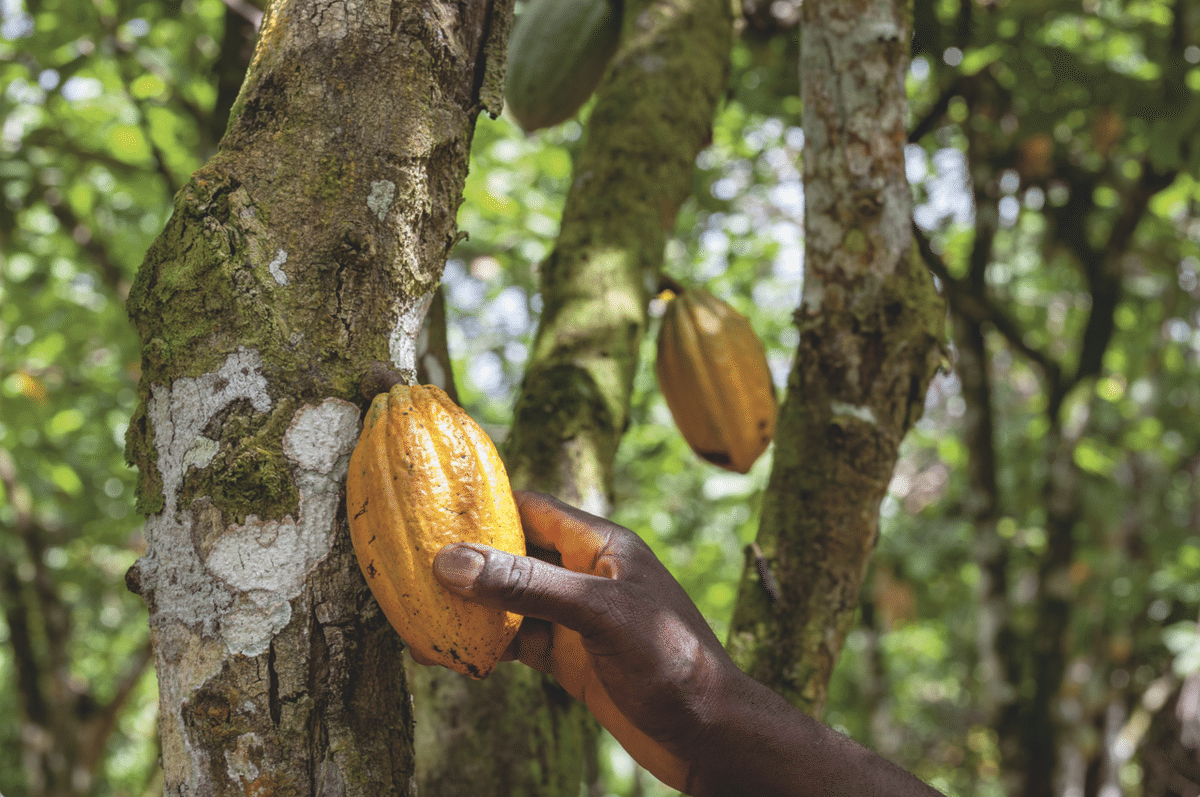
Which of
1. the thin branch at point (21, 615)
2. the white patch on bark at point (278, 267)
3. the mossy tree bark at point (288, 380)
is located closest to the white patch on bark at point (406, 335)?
the mossy tree bark at point (288, 380)

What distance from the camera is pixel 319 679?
820 millimetres

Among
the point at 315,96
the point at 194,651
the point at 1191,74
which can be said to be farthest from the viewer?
the point at 1191,74

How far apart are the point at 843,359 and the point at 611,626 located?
30.9 inches

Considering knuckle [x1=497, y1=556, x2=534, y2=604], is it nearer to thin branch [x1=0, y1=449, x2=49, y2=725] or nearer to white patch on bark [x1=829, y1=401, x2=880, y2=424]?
white patch on bark [x1=829, y1=401, x2=880, y2=424]

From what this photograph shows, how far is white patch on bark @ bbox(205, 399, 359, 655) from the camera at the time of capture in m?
0.81

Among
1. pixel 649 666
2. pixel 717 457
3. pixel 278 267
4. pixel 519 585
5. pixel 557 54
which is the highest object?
pixel 278 267

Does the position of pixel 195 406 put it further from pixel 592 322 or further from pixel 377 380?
pixel 592 322

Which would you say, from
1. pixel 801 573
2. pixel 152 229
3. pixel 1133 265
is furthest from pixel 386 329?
pixel 1133 265

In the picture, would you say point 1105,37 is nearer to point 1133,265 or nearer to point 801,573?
point 1133,265

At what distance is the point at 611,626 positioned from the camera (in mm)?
863

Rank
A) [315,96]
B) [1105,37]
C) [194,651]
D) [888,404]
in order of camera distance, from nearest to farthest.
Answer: [194,651] → [315,96] → [888,404] → [1105,37]

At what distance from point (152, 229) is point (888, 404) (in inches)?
169

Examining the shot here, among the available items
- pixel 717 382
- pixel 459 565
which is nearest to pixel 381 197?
pixel 459 565

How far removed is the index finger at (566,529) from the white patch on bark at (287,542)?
230 mm
